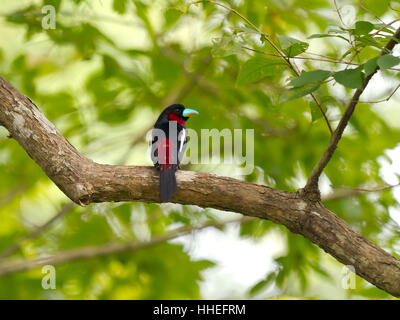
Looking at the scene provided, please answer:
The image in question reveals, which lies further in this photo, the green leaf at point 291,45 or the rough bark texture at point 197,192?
the rough bark texture at point 197,192

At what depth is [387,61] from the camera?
2041mm

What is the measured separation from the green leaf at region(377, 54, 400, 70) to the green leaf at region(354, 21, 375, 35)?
7.1 inches

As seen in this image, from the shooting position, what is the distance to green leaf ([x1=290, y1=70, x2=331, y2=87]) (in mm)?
2248

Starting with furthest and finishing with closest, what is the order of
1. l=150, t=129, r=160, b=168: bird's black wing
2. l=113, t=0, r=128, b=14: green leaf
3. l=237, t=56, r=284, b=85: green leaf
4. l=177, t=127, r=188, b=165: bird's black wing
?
l=113, t=0, r=128, b=14: green leaf, l=177, t=127, r=188, b=165: bird's black wing, l=150, t=129, r=160, b=168: bird's black wing, l=237, t=56, r=284, b=85: green leaf

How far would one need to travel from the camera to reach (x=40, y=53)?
4938 mm

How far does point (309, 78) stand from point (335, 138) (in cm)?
55

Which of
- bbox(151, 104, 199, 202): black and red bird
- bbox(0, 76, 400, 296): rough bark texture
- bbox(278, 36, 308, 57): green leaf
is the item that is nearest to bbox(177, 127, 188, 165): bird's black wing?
bbox(151, 104, 199, 202): black and red bird

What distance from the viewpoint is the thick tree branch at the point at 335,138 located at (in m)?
2.43

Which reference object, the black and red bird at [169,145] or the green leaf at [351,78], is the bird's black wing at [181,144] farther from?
the green leaf at [351,78]

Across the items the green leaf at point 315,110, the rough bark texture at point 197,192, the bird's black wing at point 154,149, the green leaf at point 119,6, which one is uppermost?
the green leaf at point 119,6

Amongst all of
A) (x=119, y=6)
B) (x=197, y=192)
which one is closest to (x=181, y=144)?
(x=197, y=192)

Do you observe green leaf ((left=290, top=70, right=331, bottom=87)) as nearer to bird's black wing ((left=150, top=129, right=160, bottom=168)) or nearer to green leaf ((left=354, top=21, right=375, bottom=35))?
green leaf ((left=354, top=21, right=375, bottom=35))

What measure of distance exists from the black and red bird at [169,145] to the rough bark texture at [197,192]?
0.27 feet

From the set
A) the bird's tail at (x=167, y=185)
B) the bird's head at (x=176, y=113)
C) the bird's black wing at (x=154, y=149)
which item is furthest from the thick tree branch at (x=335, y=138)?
the bird's head at (x=176, y=113)
